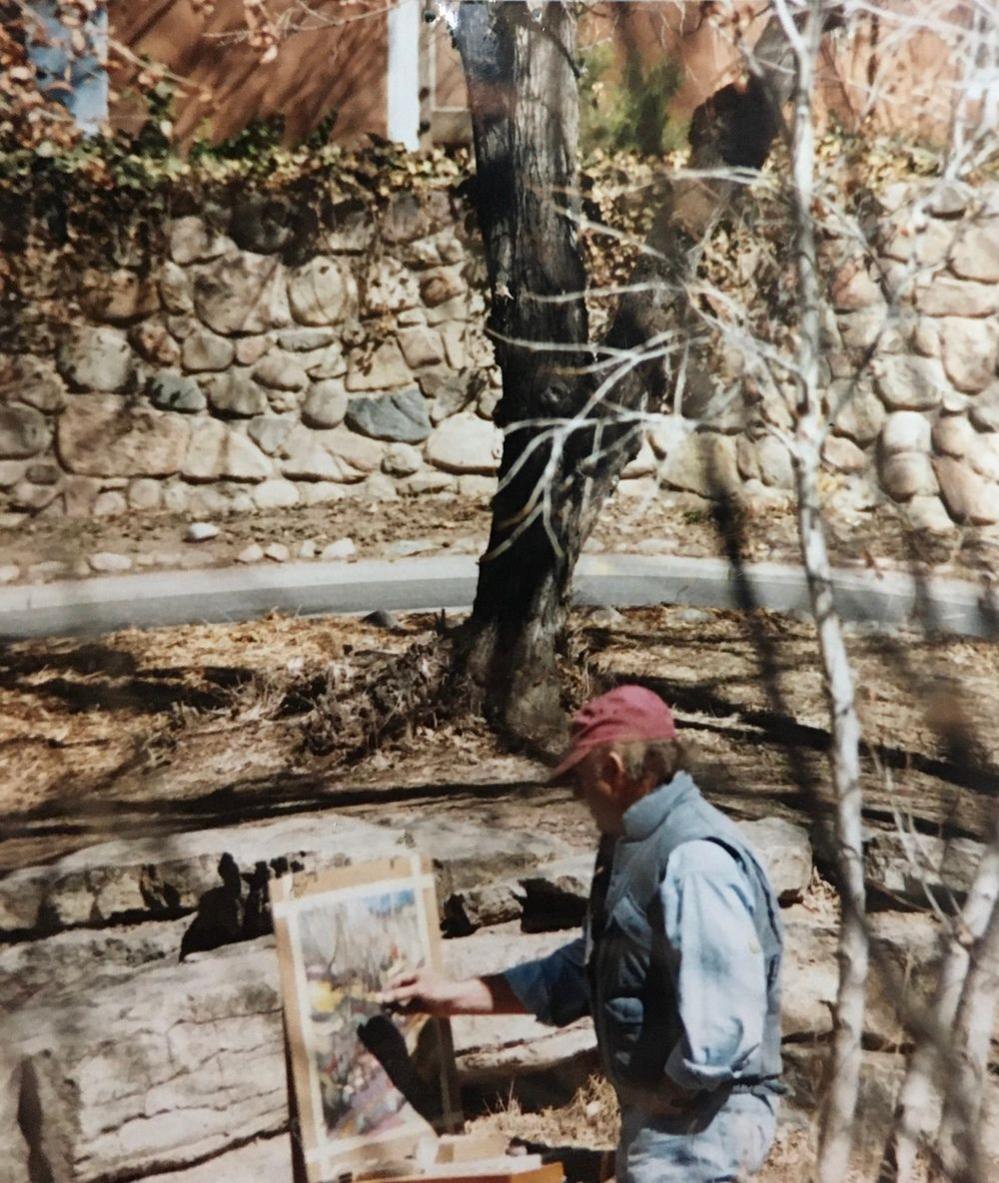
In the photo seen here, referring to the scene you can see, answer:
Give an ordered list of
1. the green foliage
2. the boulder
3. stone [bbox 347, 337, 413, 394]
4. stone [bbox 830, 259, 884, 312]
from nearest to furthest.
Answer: the boulder < stone [bbox 830, 259, 884, 312] < the green foliage < stone [bbox 347, 337, 413, 394]

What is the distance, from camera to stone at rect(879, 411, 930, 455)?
187 inches

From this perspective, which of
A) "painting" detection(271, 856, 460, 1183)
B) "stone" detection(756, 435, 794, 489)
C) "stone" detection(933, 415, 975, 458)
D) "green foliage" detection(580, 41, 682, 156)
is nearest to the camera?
"painting" detection(271, 856, 460, 1183)

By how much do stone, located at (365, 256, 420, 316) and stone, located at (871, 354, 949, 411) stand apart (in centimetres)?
173

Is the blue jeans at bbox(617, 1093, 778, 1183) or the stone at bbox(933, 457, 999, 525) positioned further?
the stone at bbox(933, 457, 999, 525)

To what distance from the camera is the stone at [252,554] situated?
471 centimetres

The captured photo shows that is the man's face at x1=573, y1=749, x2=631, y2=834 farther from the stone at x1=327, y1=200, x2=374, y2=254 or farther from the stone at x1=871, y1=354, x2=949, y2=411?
the stone at x1=327, y1=200, x2=374, y2=254

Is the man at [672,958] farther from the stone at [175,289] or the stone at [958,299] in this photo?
the stone at [175,289]

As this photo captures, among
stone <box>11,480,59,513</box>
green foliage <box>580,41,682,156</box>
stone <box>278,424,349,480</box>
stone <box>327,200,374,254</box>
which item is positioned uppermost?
green foliage <box>580,41,682,156</box>

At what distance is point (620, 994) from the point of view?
2287 millimetres

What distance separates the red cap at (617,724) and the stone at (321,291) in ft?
9.80

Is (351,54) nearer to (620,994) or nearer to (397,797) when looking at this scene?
(397,797)

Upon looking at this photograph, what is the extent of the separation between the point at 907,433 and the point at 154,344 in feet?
9.04

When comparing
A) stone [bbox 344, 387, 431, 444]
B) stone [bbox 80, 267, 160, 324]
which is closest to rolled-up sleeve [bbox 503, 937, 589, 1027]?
stone [bbox 344, 387, 431, 444]

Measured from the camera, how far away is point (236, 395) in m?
4.88
